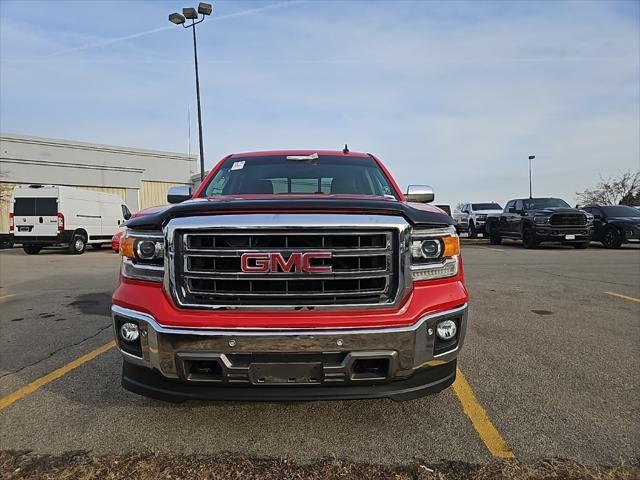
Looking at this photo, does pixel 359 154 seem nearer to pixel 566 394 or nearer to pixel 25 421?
pixel 566 394

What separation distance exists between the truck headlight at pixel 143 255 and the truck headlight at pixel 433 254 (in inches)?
55.1

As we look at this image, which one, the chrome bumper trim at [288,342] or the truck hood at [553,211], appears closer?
the chrome bumper trim at [288,342]

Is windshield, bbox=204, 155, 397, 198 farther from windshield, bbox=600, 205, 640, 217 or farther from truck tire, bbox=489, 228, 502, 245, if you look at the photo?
truck tire, bbox=489, 228, 502, 245

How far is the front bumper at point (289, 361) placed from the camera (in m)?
2.36

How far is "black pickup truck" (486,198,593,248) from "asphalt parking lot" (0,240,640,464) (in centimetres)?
1147

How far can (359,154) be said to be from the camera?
472 centimetres

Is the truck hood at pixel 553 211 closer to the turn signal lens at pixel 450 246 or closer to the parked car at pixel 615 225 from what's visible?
the parked car at pixel 615 225

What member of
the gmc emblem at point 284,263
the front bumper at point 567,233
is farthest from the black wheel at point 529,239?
the gmc emblem at point 284,263

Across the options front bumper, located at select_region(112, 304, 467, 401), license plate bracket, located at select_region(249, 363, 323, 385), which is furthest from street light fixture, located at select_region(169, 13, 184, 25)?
license plate bracket, located at select_region(249, 363, 323, 385)

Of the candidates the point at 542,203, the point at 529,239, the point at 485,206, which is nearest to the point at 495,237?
the point at 542,203

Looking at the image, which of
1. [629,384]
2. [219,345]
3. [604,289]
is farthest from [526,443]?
[604,289]

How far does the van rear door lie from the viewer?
661 inches

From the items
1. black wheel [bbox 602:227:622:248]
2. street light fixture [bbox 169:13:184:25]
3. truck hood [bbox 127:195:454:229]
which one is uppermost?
street light fixture [bbox 169:13:184:25]

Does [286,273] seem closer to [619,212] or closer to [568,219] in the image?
[568,219]
